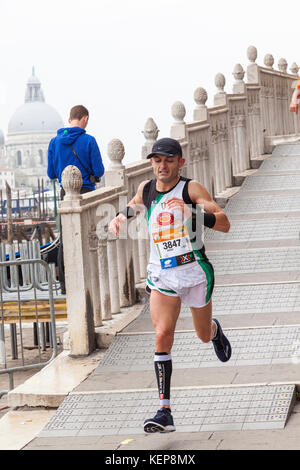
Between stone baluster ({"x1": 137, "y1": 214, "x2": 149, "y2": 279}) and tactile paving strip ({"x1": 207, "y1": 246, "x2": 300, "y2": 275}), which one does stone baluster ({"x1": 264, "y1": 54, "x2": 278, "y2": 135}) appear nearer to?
tactile paving strip ({"x1": 207, "y1": 246, "x2": 300, "y2": 275})

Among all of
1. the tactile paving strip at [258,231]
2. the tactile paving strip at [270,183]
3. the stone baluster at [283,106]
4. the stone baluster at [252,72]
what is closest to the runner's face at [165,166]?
the tactile paving strip at [258,231]

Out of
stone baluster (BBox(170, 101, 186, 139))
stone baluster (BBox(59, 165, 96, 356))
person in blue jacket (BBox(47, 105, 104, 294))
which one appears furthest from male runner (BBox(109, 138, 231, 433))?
stone baluster (BBox(170, 101, 186, 139))

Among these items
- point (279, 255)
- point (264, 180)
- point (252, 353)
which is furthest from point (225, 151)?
point (252, 353)

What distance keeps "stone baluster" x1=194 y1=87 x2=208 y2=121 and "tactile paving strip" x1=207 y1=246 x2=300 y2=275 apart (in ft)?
9.89

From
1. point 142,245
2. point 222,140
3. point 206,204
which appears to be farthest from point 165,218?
point 222,140

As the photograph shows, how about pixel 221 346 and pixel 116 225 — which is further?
pixel 221 346

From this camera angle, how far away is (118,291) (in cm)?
983

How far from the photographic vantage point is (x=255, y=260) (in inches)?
459

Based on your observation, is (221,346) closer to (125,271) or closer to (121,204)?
(125,271)

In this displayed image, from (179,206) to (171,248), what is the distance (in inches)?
Answer: 11.5

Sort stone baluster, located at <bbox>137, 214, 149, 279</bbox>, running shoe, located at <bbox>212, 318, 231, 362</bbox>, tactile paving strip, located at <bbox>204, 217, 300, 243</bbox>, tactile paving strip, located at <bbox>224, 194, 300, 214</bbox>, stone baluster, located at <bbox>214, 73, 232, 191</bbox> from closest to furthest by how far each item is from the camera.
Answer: running shoe, located at <bbox>212, 318, 231, 362</bbox> < stone baluster, located at <bbox>137, 214, 149, 279</bbox> < tactile paving strip, located at <bbox>204, 217, 300, 243</bbox> < tactile paving strip, located at <bbox>224, 194, 300, 214</bbox> < stone baluster, located at <bbox>214, 73, 232, 191</bbox>

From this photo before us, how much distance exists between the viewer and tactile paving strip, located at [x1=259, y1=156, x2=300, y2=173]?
1699 centimetres
